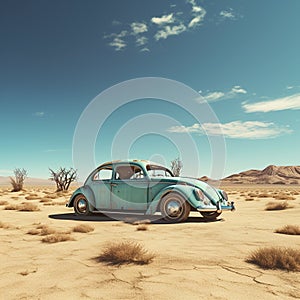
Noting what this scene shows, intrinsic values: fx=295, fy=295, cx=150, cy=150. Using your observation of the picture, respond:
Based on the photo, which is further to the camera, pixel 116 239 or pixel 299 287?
pixel 116 239

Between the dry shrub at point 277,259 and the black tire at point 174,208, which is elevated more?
the black tire at point 174,208

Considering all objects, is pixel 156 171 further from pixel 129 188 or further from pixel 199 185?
pixel 199 185

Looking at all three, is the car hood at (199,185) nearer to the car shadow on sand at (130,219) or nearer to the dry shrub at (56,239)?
the car shadow on sand at (130,219)

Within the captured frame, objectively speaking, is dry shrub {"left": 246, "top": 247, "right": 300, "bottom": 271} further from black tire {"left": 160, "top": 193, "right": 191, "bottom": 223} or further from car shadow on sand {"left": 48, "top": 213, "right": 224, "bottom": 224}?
car shadow on sand {"left": 48, "top": 213, "right": 224, "bottom": 224}

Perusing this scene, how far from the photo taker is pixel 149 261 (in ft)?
14.3

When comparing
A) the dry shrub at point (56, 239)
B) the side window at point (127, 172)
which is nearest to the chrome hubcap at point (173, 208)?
the side window at point (127, 172)

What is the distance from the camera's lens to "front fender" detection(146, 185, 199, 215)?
8.27m

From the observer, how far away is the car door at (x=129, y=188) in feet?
29.5

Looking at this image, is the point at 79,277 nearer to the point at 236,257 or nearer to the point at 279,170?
the point at 236,257

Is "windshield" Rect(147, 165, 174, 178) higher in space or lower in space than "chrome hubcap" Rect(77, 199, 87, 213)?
higher

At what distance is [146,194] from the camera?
8.90 metres

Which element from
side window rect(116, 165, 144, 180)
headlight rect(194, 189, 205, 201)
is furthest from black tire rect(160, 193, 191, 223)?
side window rect(116, 165, 144, 180)

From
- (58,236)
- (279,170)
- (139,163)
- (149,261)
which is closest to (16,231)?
(58,236)

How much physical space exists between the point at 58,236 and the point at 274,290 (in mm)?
4360
